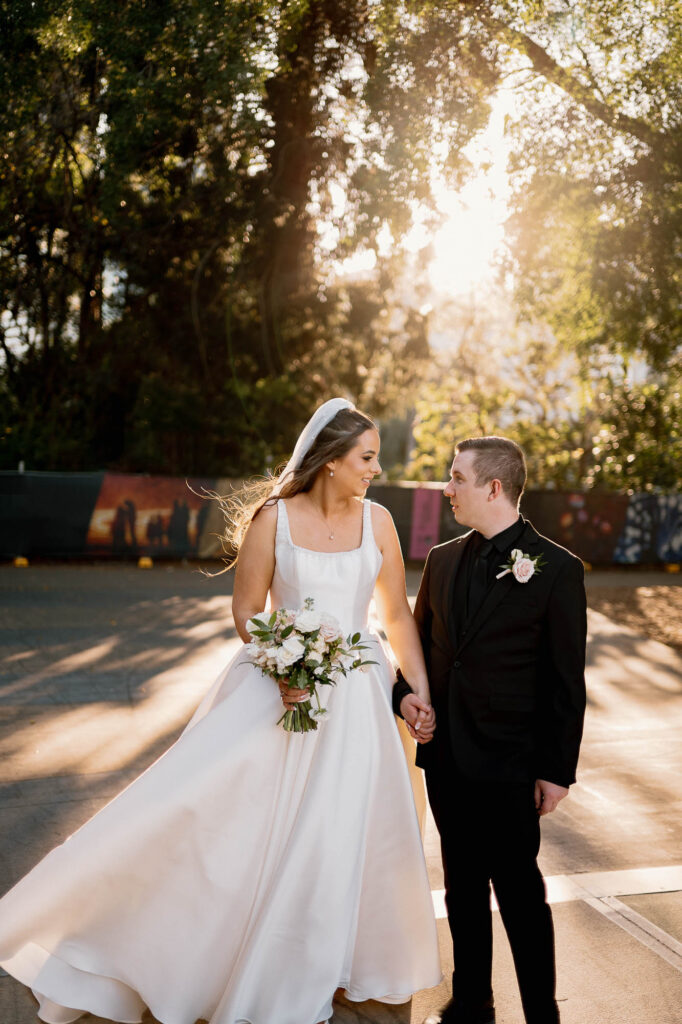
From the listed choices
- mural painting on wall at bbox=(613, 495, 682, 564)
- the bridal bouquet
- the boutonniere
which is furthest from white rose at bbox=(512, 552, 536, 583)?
mural painting on wall at bbox=(613, 495, 682, 564)

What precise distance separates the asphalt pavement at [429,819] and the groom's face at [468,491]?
1.75 metres

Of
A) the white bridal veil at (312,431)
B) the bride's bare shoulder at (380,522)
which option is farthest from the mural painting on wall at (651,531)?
the white bridal veil at (312,431)

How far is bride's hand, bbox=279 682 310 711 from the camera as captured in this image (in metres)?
3.01

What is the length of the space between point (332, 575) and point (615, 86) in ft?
32.6

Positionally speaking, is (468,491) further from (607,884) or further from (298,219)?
(298,219)

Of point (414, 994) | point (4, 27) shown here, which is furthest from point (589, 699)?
point (4, 27)

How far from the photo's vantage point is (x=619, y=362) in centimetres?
2205

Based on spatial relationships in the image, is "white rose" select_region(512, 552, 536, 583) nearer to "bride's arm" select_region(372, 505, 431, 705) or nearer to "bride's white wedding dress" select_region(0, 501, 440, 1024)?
"bride's arm" select_region(372, 505, 431, 705)

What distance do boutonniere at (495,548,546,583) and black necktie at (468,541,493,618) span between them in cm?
8

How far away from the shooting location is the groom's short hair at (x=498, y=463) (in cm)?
302

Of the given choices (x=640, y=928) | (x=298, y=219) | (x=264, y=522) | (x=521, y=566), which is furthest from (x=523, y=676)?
(x=298, y=219)

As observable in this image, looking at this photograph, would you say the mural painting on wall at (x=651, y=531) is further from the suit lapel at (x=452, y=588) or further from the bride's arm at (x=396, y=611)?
the suit lapel at (x=452, y=588)

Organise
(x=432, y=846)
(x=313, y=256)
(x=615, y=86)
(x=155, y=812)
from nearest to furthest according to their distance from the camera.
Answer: (x=155, y=812), (x=432, y=846), (x=615, y=86), (x=313, y=256)

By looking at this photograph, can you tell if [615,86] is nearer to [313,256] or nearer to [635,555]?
[313,256]
